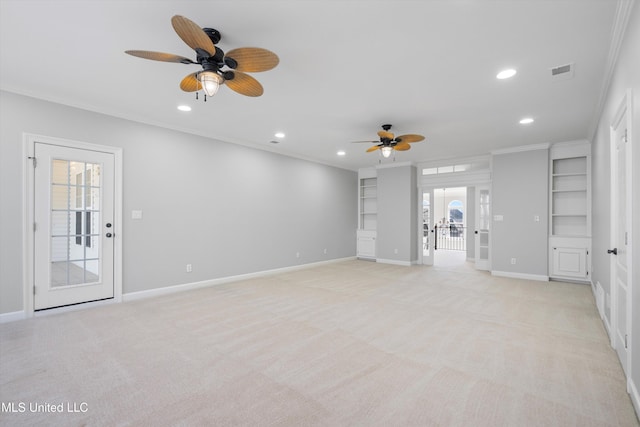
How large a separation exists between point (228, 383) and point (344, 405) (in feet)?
2.97

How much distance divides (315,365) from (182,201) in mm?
3766

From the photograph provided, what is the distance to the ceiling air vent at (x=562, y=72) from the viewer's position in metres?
2.96

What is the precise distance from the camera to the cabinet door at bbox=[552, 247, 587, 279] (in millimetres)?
5660

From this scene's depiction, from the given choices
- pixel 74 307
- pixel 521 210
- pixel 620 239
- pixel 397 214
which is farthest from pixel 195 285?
pixel 521 210

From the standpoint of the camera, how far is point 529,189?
6.11m

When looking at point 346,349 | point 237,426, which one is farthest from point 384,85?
point 237,426

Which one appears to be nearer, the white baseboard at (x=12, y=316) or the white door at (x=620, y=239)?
the white door at (x=620, y=239)

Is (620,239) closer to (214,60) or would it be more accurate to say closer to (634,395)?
(634,395)

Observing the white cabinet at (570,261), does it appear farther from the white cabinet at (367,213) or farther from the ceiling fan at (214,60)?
the ceiling fan at (214,60)

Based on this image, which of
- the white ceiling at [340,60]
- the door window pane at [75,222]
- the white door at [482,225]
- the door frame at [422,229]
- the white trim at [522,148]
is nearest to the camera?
the white ceiling at [340,60]

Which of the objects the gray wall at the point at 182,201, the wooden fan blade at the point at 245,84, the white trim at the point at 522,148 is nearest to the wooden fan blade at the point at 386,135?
the wooden fan blade at the point at 245,84

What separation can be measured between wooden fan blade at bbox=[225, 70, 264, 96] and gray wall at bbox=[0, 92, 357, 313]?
2721mm

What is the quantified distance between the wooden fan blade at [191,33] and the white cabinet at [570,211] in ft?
22.1

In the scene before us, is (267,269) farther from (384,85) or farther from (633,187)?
(633,187)
